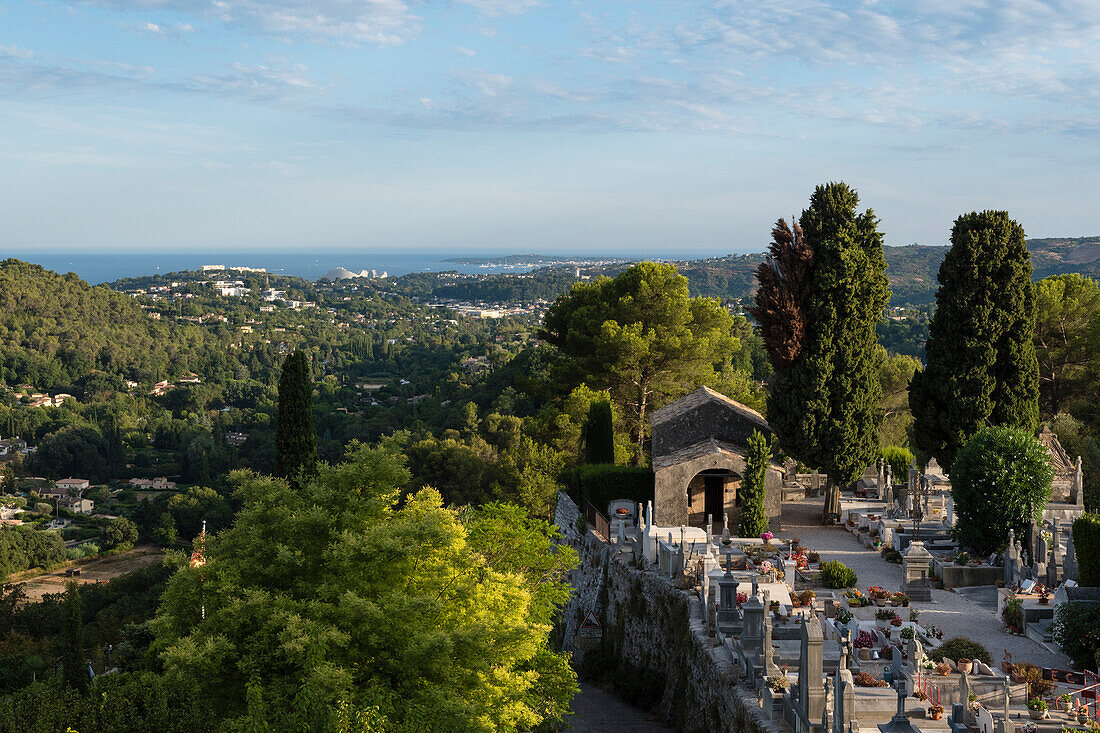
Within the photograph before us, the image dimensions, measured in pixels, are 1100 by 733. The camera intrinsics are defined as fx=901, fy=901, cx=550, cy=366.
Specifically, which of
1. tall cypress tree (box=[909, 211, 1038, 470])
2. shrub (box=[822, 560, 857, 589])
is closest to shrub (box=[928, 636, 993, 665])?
shrub (box=[822, 560, 857, 589])

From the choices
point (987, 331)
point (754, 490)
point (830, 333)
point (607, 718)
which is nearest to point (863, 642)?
point (607, 718)

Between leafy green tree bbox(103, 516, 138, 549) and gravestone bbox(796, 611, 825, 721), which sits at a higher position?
gravestone bbox(796, 611, 825, 721)

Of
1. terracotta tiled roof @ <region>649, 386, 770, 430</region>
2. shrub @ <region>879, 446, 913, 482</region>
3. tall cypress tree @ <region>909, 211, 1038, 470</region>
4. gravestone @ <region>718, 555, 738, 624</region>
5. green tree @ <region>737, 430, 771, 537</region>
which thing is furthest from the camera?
shrub @ <region>879, 446, 913, 482</region>

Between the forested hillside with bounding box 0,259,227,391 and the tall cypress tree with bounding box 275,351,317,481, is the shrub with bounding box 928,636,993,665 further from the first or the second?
the forested hillside with bounding box 0,259,227,391

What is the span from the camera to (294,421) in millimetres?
21969

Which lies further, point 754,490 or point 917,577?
point 754,490

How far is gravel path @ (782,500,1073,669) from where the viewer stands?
14.6m

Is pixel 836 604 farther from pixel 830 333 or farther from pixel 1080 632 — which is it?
pixel 830 333

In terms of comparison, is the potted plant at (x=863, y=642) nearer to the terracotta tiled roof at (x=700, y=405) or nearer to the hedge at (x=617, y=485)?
the terracotta tiled roof at (x=700, y=405)

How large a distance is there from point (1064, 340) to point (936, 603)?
17.3 metres

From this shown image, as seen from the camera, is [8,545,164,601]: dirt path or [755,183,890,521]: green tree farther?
[8,545,164,601]: dirt path

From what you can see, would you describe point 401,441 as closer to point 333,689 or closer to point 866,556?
point 333,689

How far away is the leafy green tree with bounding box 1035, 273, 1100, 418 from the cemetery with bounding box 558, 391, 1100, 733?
234 inches

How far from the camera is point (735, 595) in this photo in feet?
50.1
